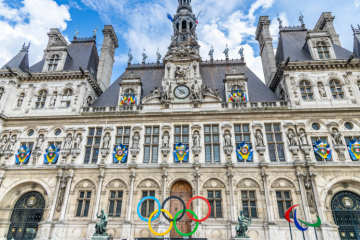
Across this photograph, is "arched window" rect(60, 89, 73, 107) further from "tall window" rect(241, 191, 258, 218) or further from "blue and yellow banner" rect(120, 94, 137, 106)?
"tall window" rect(241, 191, 258, 218)

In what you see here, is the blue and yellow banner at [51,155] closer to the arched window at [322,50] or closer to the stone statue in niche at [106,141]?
the stone statue in niche at [106,141]

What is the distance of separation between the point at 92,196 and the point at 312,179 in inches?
722

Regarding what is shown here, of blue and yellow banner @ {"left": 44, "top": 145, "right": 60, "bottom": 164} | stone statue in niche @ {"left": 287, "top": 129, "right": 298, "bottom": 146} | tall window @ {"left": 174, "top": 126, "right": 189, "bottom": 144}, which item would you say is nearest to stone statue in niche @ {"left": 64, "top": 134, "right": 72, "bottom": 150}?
blue and yellow banner @ {"left": 44, "top": 145, "right": 60, "bottom": 164}

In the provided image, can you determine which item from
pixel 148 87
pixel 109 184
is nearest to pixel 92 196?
pixel 109 184

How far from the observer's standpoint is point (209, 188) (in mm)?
19281

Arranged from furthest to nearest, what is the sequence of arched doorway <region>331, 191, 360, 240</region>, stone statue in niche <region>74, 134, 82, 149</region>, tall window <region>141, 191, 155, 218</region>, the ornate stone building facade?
stone statue in niche <region>74, 134, 82, 149</region>
tall window <region>141, 191, 155, 218</region>
the ornate stone building facade
arched doorway <region>331, 191, 360, 240</region>

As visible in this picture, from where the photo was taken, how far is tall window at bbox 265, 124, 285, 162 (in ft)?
65.7

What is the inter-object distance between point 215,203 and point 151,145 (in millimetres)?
7538

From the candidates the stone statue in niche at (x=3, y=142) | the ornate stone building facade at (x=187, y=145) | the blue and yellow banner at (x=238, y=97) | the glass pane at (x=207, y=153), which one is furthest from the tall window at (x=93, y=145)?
the blue and yellow banner at (x=238, y=97)

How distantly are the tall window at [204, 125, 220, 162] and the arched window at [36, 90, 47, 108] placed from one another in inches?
686

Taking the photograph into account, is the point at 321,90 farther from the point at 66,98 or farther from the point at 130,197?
the point at 66,98

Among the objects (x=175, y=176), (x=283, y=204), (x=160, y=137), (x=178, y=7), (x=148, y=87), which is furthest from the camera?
(x=178, y=7)

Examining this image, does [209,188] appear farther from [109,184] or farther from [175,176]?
[109,184]

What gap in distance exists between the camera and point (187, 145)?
68.8 feet
